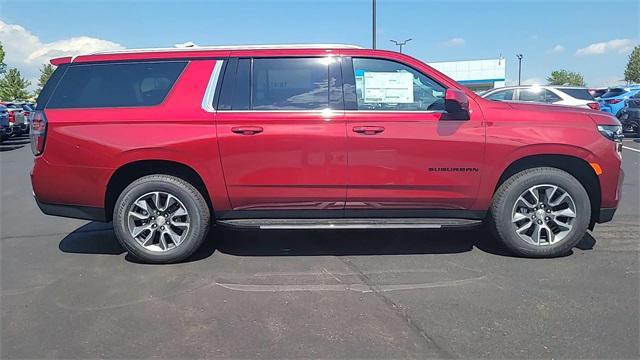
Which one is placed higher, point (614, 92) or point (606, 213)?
point (614, 92)

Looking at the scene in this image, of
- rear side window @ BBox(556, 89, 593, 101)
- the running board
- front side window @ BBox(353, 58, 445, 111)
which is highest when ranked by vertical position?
front side window @ BBox(353, 58, 445, 111)

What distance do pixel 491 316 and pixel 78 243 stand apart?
13.9 feet

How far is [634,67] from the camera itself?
2279 inches

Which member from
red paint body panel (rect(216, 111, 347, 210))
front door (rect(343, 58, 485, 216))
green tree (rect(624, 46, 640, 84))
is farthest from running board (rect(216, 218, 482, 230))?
green tree (rect(624, 46, 640, 84))

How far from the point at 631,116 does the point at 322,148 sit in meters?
16.1

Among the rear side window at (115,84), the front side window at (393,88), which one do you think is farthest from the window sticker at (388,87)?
the rear side window at (115,84)

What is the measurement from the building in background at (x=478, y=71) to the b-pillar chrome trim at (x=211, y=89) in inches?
2104

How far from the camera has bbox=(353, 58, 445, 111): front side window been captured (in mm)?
4344

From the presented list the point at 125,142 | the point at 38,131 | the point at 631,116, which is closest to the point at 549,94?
the point at 631,116

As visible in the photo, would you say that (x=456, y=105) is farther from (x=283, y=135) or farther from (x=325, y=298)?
(x=325, y=298)

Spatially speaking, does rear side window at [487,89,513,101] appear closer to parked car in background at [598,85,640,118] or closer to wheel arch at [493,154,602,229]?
parked car in background at [598,85,640,118]

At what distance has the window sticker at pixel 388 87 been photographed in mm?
4359

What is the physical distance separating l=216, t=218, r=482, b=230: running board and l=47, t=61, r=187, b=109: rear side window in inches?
56.7

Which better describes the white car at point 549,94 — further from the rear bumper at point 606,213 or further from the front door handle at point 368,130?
the front door handle at point 368,130
